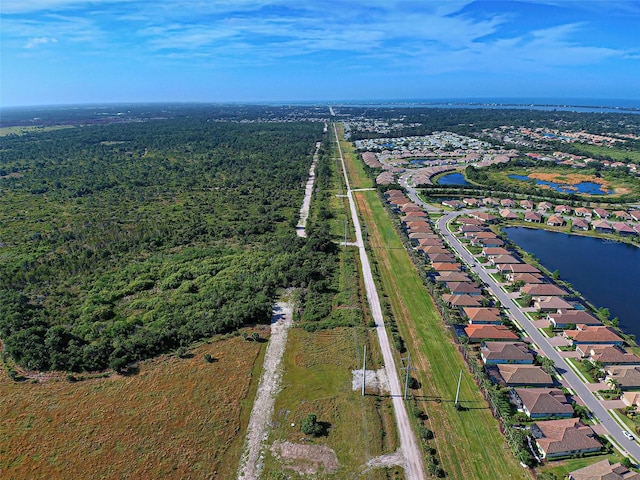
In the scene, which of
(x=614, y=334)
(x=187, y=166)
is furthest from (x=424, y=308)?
(x=187, y=166)

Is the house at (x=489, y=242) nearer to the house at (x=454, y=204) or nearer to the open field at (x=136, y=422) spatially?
the house at (x=454, y=204)

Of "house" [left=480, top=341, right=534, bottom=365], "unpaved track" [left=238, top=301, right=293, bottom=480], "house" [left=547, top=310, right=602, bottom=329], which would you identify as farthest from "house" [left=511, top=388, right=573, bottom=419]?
"unpaved track" [left=238, top=301, right=293, bottom=480]

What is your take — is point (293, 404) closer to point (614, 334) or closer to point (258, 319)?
point (258, 319)

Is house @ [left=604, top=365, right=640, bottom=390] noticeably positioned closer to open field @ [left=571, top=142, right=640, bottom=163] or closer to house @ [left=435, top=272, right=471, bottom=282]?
house @ [left=435, top=272, right=471, bottom=282]

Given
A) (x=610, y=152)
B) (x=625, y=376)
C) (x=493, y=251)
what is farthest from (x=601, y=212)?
(x=610, y=152)

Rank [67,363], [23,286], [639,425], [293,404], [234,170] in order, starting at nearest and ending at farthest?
1. [639,425]
2. [293,404]
3. [67,363]
4. [23,286]
5. [234,170]
